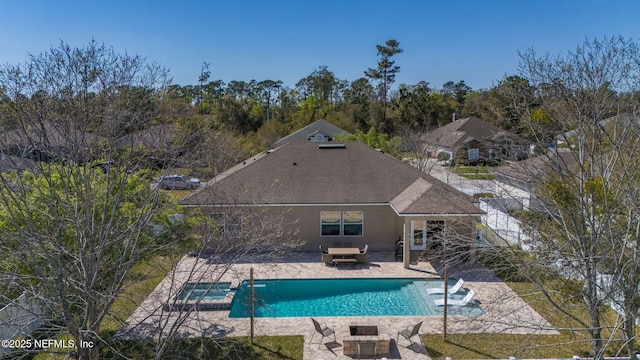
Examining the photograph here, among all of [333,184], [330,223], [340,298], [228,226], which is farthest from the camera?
[333,184]

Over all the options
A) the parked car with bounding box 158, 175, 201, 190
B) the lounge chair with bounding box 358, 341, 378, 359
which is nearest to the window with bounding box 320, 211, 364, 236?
the parked car with bounding box 158, 175, 201, 190

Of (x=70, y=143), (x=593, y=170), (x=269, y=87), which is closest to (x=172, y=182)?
(x=70, y=143)

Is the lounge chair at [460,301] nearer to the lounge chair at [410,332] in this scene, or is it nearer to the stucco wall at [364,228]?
the lounge chair at [410,332]

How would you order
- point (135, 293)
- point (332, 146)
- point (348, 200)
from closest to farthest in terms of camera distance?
point (135, 293) < point (348, 200) < point (332, 146)

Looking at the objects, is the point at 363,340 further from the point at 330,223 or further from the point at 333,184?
the point at 333,184

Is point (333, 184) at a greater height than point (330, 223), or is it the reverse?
point (333, 184)

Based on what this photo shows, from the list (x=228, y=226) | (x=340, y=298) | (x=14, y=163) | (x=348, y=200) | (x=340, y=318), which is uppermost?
(x=14, y=163)

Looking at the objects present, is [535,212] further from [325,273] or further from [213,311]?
[213,311]

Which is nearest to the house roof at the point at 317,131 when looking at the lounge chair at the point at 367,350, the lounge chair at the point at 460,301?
the lounge chair at the point at 460,301
